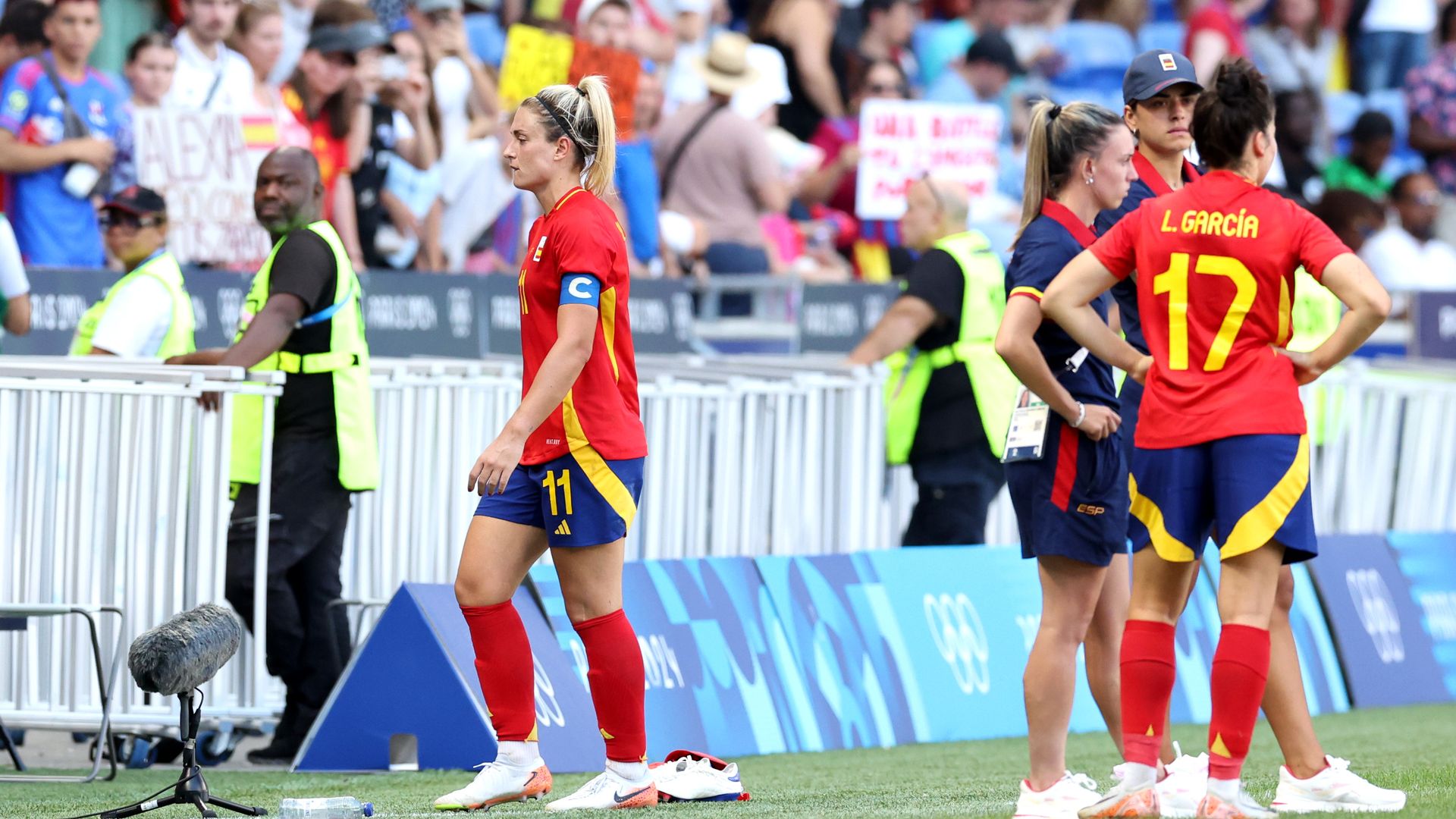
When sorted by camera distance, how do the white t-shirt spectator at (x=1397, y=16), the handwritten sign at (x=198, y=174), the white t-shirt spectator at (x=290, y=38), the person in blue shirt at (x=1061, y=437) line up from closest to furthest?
the person in blue shirt at (x=1061, y=437) < the handwritten sign at (x=198, y=174) < the white t-shirt spectator at (x=290, y=38) < the white t-shirt spectator at (x=1397, y=16)

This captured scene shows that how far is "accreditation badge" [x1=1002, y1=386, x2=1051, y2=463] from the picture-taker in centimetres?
605

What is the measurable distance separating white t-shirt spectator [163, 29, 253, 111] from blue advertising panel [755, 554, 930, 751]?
4.39 metres

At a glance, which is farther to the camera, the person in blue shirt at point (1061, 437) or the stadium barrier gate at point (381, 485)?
the stadium barrier gate at point (381, 485)

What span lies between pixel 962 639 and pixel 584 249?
424cm

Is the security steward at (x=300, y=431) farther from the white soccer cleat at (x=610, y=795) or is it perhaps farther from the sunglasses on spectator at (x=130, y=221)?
the white soccer cleat at (x=610, y=795)

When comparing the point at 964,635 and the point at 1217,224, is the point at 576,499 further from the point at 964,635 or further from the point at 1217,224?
the point at 964,635

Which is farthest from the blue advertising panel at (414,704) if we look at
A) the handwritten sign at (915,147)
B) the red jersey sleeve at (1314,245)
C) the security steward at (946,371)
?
the handwritten sign at (915,147)

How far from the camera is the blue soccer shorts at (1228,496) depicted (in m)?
5.54

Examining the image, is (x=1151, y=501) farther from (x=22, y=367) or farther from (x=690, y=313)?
(x=690, y=313)

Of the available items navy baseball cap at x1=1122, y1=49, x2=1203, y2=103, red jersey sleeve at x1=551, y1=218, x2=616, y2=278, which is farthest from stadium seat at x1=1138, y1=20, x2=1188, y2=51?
red jersey sleeve at x1=551, y1=218, x2=616, y2=278

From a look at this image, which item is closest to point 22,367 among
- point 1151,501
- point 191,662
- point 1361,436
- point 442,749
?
point 442,749

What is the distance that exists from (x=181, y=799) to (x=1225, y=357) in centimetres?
299

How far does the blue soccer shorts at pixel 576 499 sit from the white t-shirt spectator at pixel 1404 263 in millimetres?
12455

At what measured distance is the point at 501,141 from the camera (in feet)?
44.9
